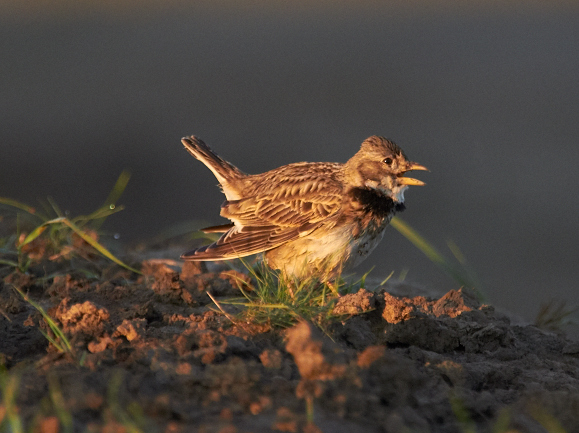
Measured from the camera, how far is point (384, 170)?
6.46 m

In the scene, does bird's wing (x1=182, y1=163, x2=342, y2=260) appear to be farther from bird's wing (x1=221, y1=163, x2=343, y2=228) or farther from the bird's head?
the bird's head

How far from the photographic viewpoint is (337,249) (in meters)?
6.06

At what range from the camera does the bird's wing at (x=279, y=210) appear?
6.38 m

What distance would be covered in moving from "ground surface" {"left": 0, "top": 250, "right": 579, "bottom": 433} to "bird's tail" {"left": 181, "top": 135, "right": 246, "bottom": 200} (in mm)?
1807

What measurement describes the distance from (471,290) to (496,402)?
2831 millimetres

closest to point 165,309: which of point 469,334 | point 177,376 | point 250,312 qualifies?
point 250,312

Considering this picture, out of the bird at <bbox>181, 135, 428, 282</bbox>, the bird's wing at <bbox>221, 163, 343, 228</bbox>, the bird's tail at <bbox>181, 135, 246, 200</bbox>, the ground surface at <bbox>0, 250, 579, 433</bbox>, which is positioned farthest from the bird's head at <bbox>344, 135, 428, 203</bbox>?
the bird's tail at <bbox>181, 135, 246, 200</bbox>

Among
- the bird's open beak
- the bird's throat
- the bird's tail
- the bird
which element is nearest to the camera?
the bird

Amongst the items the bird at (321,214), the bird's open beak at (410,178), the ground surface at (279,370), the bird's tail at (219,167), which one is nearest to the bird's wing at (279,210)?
the bird at (321,214)

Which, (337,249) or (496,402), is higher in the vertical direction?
(337,249)

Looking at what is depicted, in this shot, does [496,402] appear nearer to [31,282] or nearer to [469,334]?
[469,334]

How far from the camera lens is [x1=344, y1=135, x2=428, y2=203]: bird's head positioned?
643cm

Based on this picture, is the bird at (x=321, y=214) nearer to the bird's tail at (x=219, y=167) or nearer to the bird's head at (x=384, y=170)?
the bird's head at (x=384, y=170)

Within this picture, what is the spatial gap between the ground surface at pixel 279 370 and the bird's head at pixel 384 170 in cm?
118
